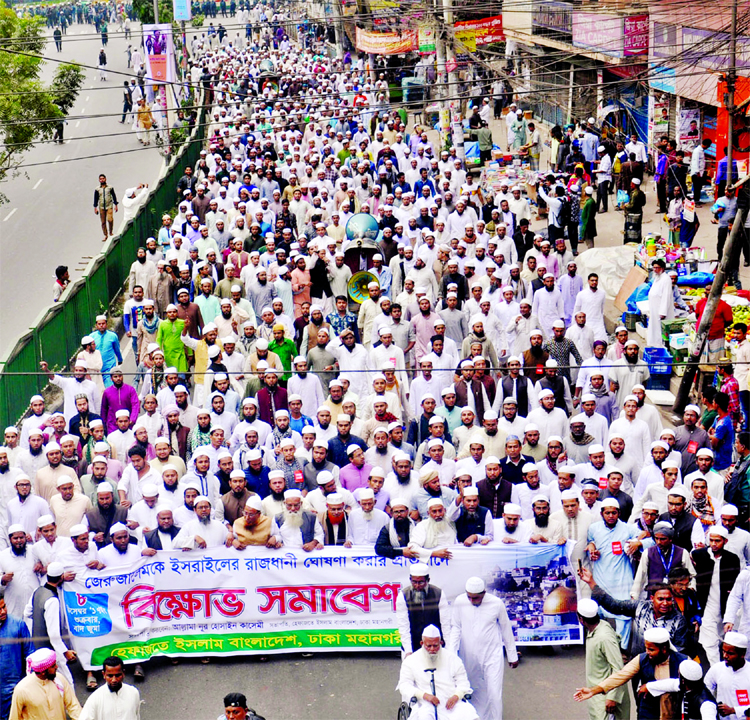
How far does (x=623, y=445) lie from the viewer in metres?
11.4

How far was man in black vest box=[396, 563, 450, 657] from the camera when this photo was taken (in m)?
9.27

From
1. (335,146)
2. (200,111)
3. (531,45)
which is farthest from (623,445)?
(200,111)

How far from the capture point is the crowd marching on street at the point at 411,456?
9.14 metres

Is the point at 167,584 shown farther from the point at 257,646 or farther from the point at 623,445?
the point at 623,445

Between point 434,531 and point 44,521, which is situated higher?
point 44,521

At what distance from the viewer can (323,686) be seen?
9.87m

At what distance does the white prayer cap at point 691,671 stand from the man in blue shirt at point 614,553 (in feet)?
6.40

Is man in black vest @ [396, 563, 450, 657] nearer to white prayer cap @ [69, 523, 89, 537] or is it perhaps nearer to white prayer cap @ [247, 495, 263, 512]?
white prayer cap @ [247, 495, 263, 512]

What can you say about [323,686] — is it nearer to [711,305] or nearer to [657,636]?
[657,636]

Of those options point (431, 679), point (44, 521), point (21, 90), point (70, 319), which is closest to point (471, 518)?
point (431, 679)

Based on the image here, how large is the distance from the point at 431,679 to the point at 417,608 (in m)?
0.70

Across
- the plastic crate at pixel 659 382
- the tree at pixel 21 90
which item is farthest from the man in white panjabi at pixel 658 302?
the tree at pixel 21 90

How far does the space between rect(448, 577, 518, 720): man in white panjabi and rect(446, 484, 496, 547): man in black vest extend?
973 mm

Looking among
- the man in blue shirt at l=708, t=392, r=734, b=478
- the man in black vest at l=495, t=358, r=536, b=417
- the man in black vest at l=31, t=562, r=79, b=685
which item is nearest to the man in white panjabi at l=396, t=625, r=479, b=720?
the man in black vest at l=31, t=562, r=79, b=685
